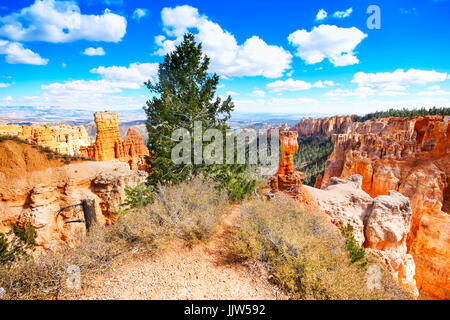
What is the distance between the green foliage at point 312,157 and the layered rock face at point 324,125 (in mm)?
6122

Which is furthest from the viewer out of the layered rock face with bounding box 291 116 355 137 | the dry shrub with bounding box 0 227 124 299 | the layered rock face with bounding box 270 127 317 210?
the layered rock face with bounding box 291 116 355 137

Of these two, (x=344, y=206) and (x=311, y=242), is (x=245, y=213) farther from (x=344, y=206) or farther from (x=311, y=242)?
(x=344, y=206)

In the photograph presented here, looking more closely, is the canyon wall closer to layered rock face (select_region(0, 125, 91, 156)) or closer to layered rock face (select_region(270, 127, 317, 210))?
layered rock face (select_region(270, 127, 317, 210))

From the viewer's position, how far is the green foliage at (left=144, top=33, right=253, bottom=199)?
8.80 m

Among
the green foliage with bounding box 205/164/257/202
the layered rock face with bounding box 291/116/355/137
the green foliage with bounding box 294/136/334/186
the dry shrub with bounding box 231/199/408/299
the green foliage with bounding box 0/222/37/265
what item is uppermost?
the layered rock face with bounding box 291/116/355/137

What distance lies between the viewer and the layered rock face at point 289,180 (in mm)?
9125

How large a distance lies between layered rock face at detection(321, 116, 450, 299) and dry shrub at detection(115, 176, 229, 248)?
18.1m

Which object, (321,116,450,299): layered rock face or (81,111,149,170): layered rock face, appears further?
(81,111,149,170): layered rock face

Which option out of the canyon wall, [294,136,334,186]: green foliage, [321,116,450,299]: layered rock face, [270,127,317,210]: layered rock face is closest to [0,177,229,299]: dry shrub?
[270,127,317,210]: layered rock face

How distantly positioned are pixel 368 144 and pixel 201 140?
30.8 metres

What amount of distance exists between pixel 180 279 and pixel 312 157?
63.8 meters

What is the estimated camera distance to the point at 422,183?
18.6 metres

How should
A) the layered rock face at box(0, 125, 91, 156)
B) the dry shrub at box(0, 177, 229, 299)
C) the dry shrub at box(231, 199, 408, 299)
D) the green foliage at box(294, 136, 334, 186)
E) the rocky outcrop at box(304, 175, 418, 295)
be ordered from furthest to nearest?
A: the green foliage at box(294, 136, 334, 186), the layered rock face at box(0, 125, 91, 156), the rocky outcrop at box(304, 175, 418, 295), the dry shrub at box(231, 199, 408, 299), the dry shrub at box(0, 177, 229, 299)
